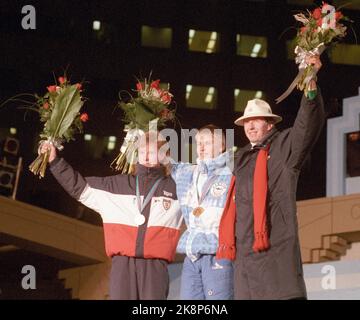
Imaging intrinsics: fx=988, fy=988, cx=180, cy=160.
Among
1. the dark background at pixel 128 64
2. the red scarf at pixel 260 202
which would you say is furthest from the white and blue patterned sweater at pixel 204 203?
the dark background at pixel 128 64

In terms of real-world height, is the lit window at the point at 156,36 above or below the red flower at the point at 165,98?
above

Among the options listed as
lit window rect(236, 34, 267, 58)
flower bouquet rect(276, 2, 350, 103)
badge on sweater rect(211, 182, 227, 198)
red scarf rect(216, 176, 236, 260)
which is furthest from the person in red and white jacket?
lit window rect(236, 34, 267, 58)

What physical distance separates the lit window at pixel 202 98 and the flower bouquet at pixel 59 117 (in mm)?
27986

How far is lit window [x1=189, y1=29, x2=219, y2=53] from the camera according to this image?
3822 centimetres

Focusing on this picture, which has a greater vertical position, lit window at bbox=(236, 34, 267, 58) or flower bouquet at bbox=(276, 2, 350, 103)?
lit window at bbox=(236, 34, 267, 58)

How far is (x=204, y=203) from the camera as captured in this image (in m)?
8.21

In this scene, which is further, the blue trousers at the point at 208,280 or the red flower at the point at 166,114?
the red flower at the point at 166,114

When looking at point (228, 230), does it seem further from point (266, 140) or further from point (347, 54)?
point (347, 54)

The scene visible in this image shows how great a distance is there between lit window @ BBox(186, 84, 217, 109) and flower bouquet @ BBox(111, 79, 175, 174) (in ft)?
91.6

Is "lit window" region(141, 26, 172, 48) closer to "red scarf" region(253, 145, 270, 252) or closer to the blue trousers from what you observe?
the blue trousers

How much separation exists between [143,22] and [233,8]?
11.3 feet

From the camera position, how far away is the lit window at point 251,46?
127ft

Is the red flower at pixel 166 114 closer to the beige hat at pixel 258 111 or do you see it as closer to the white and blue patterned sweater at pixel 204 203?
the white and blue patterned sweater at pixel 204 203

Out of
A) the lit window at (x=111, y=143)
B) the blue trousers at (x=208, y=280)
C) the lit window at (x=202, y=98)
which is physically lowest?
the blue trousers at (x=208, y=280)
